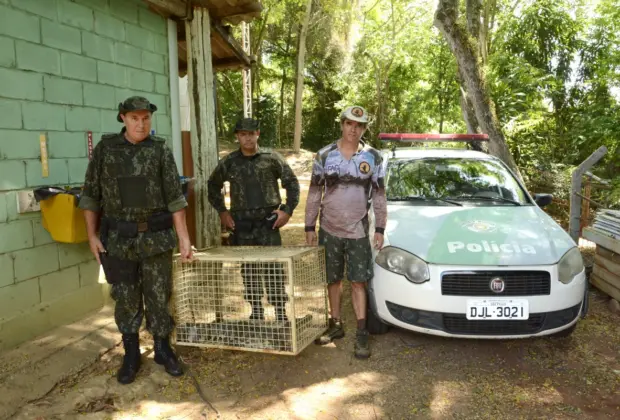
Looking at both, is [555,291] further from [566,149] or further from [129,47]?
[566,149]

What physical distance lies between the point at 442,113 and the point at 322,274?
1829 cm

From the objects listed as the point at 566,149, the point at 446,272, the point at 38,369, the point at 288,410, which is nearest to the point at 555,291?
the point at 446,272

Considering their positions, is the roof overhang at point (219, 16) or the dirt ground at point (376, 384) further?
the roof overhang at point (219, 16)

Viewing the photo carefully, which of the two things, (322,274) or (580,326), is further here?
(580,326)

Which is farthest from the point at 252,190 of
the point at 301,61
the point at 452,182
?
the point at 301,61

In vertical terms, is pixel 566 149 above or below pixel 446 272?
above

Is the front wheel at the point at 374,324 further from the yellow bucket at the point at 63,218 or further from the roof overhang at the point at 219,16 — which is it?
the roof overhang at the point at 219,16

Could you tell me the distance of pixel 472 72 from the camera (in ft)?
24.0

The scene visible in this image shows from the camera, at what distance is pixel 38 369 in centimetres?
325

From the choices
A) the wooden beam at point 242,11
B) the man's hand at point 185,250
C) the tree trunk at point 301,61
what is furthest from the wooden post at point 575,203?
the tree trunk at point 301,61

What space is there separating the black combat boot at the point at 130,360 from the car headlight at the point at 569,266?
3.07 metres

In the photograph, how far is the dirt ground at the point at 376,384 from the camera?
2934 mm

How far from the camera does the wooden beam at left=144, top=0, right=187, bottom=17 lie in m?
4.67

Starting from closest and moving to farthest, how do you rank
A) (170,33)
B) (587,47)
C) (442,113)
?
(170,33)
(587,47)
(442,113)
